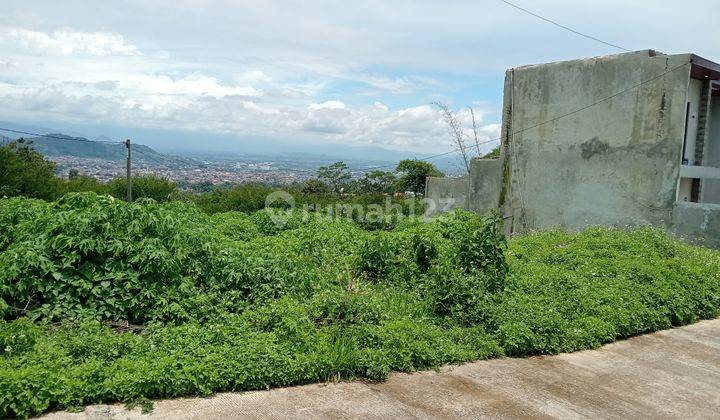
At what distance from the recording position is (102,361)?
13.0 ft

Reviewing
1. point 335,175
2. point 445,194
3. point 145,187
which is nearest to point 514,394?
point 445,194

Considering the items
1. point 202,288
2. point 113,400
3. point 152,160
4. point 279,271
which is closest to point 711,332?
point 279,271

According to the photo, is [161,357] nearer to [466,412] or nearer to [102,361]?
[102,361]

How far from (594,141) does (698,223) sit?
3010mm

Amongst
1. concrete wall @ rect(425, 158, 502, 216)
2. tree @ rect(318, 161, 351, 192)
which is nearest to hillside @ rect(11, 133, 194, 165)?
tree @ rect(318, 161, 351, 192)

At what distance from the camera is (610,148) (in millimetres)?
12945

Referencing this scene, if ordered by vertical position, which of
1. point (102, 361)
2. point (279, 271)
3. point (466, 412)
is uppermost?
point (279, 271)

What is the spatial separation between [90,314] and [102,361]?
3.08ft

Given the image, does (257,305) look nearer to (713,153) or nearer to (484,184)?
(484,184)

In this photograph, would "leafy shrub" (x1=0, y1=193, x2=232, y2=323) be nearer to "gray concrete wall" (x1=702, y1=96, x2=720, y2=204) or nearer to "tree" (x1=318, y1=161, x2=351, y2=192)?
"gray concrete wall" (x1=702, y1=96, x2=720, y2=204)

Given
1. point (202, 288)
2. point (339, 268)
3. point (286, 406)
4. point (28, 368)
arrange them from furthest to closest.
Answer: point (339, 268) < point (202, 288) < point (286, 406) < point (28, 368)

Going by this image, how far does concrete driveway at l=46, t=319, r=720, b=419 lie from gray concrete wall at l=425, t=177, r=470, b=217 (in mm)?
11465

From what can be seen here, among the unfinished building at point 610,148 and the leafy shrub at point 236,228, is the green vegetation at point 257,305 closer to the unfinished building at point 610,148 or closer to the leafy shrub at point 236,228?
the leafy shrub at point 236,228

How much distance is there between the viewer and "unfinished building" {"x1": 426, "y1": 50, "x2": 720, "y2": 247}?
11.8 meters
